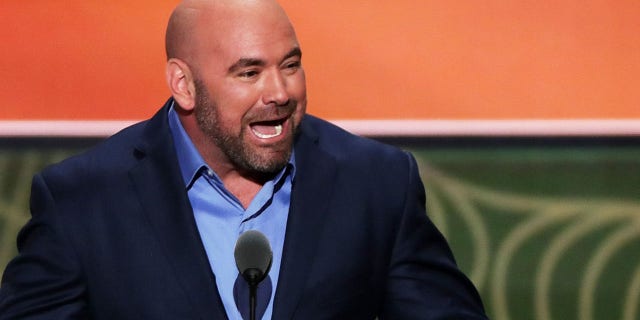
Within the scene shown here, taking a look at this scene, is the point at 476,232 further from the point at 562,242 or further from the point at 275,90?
the point at 275,90

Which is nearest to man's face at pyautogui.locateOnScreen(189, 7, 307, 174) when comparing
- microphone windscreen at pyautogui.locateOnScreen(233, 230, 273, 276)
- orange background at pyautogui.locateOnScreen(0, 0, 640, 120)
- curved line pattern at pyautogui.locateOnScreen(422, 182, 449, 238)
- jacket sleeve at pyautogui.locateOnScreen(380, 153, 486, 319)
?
jacket sleeve at pyautogui.locateOnScreen(380, 153, 486, 319)

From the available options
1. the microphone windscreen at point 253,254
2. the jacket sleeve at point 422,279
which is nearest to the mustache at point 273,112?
the jacket sleeve at point 422,279

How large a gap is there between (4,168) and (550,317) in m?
1.45

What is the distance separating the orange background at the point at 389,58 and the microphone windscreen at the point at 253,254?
129 cm

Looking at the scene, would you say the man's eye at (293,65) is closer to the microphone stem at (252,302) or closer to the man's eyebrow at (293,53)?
the man's eyebrow at (293,53)

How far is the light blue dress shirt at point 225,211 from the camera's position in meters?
2.18

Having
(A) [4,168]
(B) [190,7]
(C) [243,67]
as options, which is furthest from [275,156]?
(A) [4,168]

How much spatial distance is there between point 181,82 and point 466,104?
3.28 ft

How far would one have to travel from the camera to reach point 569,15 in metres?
3.01

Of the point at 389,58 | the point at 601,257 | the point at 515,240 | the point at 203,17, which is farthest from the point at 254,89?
the point at 601,257

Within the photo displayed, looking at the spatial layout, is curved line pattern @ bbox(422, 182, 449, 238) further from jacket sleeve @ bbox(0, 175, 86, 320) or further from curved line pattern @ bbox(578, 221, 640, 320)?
jacket sleeve @ bbox(0, 175, 86, 320)

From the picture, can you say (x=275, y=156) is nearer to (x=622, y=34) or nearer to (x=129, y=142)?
(x=129, y=142)

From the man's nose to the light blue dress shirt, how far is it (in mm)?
208

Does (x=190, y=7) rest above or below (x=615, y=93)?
above
